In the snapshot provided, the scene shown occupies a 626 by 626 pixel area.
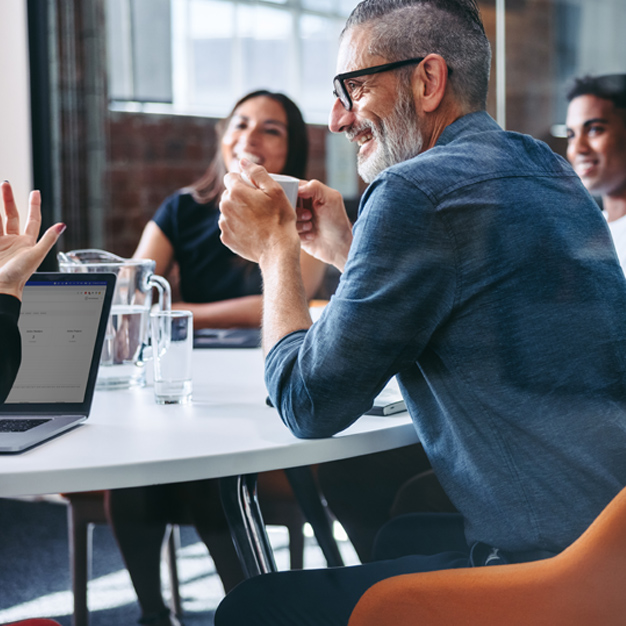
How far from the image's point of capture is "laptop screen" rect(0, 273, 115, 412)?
1.02 metres

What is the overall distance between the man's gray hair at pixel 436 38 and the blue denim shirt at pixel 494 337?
19cm

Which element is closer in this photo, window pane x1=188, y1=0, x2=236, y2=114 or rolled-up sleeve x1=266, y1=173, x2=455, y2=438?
rolled-up sleeve x1=266, y1=173, x2=455, y2=438

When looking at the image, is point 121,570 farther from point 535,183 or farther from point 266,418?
point 535,183

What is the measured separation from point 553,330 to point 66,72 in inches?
119

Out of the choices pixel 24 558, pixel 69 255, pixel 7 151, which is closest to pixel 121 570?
pixel 24 558

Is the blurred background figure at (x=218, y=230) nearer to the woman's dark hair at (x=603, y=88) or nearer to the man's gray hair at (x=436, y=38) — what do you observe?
the woman's dark hair at (x=603, y=88)

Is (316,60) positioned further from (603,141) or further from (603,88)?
(603,141)

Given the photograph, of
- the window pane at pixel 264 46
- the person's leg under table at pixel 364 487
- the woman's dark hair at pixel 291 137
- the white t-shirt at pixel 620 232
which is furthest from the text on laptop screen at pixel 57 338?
the window pane at pixel 264 46

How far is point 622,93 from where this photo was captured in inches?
89.8

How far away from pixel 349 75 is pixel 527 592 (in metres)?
0.68

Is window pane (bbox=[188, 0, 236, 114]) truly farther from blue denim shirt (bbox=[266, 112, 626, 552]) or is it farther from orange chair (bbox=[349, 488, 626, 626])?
orange chair (bbox=[349, 488, 626, 626])

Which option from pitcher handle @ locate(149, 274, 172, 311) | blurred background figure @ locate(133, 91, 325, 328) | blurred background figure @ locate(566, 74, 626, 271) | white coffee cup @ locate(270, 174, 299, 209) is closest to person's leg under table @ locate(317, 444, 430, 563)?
pitcher handle @ locate(149, 274, 172, 311)

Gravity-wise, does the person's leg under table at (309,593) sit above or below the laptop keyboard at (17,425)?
Answer: below

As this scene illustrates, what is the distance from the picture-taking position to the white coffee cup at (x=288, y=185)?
3.60ft
